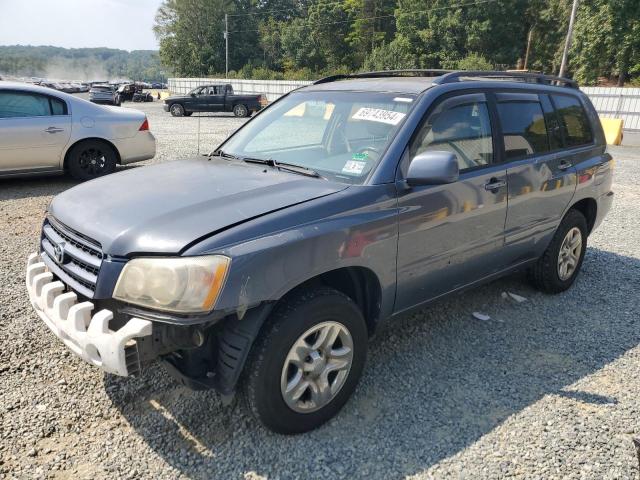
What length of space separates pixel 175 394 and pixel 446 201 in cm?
200

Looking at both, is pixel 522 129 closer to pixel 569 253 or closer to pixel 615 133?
pixel 569 253

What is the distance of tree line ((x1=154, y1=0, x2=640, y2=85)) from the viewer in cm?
3819

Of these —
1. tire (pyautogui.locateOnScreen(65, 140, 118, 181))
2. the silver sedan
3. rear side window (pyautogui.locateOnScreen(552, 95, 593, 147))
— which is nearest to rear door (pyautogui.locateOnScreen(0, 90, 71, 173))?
the silver sedan

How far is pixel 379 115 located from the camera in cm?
327

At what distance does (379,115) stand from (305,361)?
5.30 feet

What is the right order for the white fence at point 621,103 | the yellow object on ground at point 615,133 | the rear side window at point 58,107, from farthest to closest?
the white fence at point 621,103 → the yellow object on ground at point 615,133 → the rear side window at point 58,107

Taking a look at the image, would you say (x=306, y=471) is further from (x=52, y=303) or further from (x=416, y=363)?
(x=52, y=303)

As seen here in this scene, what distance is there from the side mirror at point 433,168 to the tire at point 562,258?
79.5 inches

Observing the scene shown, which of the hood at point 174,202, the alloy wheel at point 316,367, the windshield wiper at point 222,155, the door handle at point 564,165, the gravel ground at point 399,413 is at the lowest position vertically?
the gravel ground at point 399,413

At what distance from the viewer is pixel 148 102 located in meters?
38.8

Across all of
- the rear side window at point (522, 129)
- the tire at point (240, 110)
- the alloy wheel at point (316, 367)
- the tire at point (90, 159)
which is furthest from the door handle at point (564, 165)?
the tire at point (240, 110)

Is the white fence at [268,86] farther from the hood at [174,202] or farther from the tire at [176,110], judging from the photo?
the hood at [174,202]

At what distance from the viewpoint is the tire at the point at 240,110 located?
25031 millimetres

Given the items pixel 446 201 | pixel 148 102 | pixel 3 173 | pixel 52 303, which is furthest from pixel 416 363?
pixel 148 102
